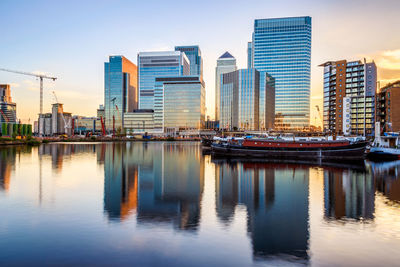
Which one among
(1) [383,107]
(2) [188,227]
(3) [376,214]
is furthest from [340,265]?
(1) [383,107]

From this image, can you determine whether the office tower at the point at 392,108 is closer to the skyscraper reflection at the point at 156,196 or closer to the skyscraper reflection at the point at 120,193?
the skyscraper reflection at the point at 156,196

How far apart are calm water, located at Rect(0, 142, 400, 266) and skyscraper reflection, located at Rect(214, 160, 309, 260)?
79 mm

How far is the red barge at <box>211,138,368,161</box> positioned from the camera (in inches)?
2542

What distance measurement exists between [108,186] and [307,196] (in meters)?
20.5

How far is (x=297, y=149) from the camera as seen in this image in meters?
68.0

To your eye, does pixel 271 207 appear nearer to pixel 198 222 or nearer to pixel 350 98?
pixel 198 222

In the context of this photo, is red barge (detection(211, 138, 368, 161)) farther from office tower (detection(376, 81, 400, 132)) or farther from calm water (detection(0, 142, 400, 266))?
office tower (detection(376, 81, 400, 132))

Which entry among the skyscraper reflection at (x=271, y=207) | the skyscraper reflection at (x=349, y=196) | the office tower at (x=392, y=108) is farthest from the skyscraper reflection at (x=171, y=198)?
the office tower at (x=392, y=108)

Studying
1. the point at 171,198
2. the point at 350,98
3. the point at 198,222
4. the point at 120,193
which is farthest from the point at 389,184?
the point at 350,98

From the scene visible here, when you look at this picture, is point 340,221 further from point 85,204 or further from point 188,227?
point 85,204

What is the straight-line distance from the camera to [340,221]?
20.3 metres

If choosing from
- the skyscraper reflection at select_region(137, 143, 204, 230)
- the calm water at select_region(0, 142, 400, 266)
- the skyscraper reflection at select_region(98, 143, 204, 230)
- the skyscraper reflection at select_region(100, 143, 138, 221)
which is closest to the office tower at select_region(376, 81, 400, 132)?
the calm water at select_region(0, 142, 400, 266)

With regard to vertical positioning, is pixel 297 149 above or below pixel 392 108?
below

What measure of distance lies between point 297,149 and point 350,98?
8878cm
